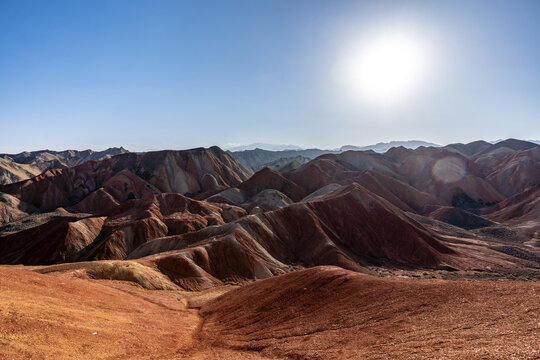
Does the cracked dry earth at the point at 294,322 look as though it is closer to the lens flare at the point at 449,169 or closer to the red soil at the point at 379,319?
the red soil at the point at 379,319

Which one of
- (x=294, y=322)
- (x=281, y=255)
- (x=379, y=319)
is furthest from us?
(x=281, y=255)

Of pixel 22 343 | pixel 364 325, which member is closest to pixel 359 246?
pixel 364 325

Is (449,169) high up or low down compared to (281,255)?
up

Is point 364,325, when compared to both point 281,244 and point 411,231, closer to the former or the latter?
point 281,244

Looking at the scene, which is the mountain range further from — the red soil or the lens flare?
the lens flare

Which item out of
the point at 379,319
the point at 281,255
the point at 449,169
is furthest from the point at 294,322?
the point at 449,169

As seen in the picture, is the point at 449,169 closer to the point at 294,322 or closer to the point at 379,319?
the point at 379,319
